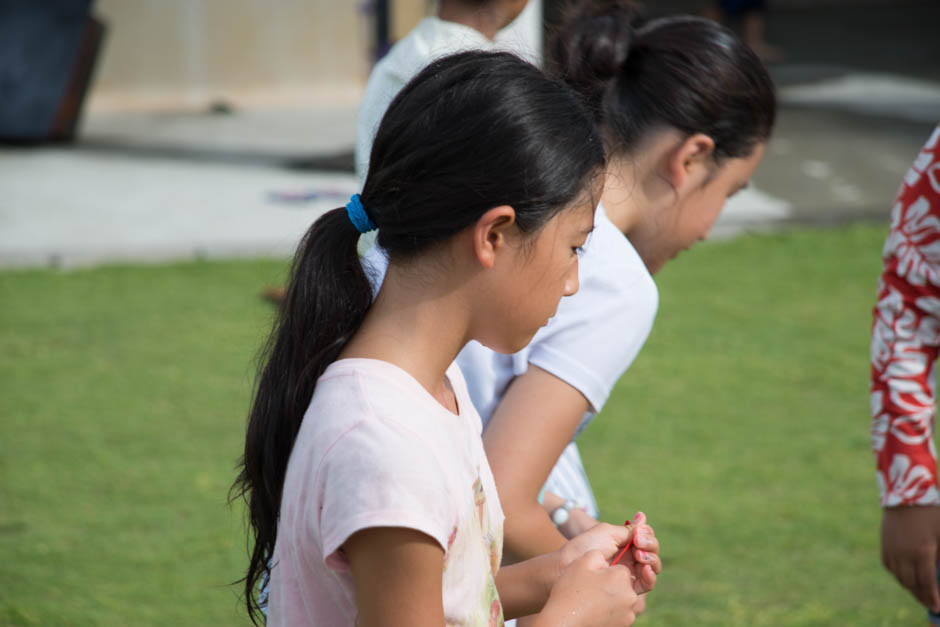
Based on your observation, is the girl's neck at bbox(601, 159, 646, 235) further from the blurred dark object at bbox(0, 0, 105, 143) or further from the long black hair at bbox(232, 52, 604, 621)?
the blurred dark object at bbox(0, 0, 105, 143)

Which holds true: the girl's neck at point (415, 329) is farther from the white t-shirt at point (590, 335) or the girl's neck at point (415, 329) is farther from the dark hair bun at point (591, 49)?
the dark hair bun at point (591, 49)

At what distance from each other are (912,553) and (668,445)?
256 cm

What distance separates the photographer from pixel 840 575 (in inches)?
140

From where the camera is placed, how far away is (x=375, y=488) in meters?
1.21

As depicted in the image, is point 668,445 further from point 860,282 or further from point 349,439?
point 349,439

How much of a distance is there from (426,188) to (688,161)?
798mm

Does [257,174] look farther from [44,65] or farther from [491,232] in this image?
[491,232]

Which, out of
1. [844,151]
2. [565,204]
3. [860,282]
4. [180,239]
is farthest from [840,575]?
[844,151]

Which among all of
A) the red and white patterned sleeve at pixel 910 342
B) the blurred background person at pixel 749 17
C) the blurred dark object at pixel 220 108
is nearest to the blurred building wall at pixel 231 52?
the blurred dark object at pixel 220 108

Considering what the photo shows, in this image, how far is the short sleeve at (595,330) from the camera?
171 centimetres

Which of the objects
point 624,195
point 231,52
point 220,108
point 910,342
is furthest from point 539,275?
point 231,52

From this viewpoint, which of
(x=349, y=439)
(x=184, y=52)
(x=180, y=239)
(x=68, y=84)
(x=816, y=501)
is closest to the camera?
(x=349, y=439)

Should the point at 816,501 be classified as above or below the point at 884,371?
below

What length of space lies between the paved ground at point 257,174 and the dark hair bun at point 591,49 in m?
4.91
